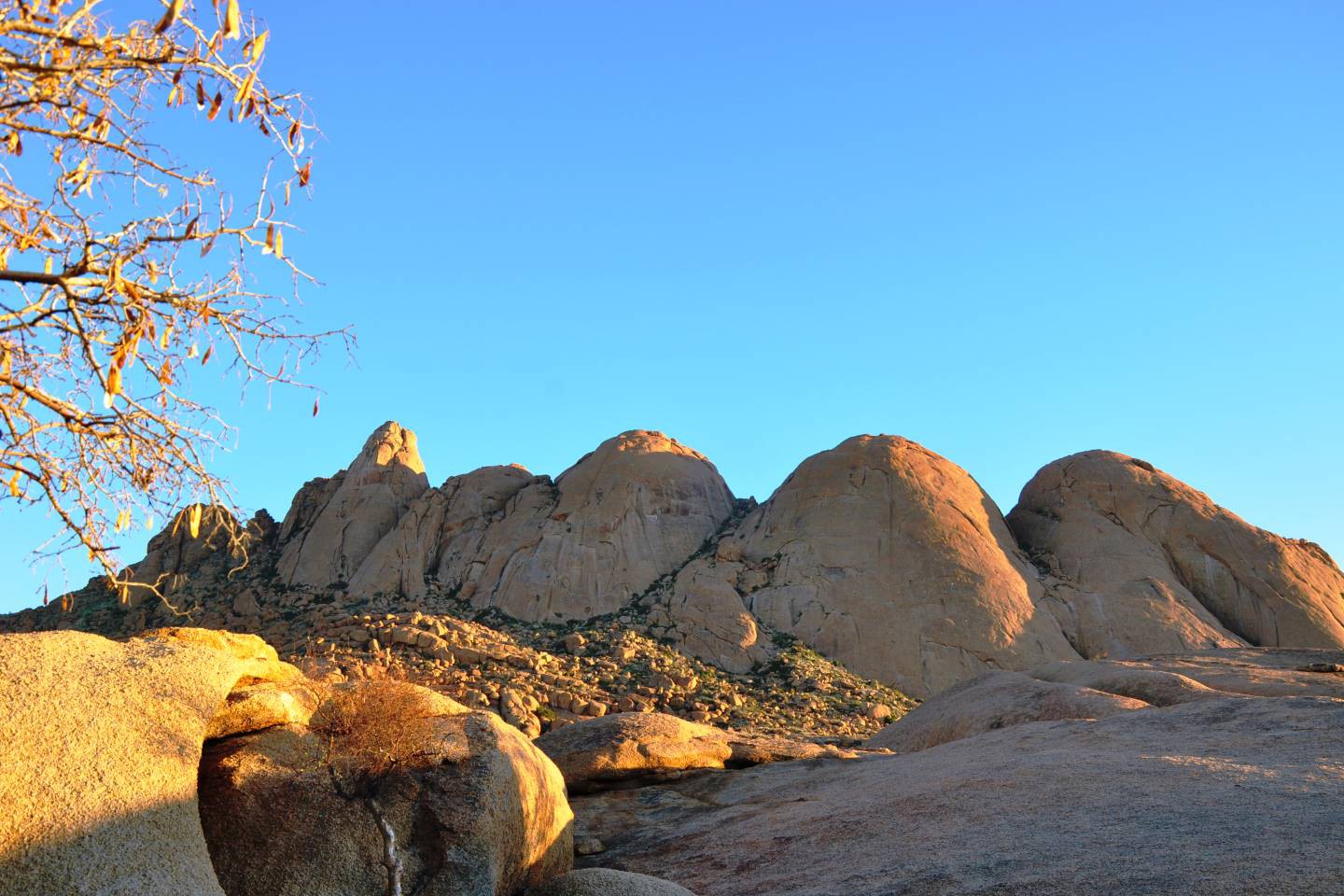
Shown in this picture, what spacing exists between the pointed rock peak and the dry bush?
32311mm

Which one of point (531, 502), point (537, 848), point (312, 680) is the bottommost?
point (537, 848)

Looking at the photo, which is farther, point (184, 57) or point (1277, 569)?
point (1277, 569)

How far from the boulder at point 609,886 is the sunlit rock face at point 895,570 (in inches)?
812

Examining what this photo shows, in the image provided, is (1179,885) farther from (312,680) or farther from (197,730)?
(312,680)

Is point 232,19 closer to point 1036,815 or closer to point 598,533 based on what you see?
point 1036,815

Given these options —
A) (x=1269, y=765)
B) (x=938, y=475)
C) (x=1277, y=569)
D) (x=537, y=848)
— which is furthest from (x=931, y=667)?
(x=537, y=848)

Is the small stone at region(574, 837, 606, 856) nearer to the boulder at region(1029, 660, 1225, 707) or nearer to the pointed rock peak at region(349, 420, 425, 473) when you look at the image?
the boulder at region(1029, 660, 1225, 707)

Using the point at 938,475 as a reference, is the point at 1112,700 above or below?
below

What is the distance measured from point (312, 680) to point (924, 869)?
18.9ft

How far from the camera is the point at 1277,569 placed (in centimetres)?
3128

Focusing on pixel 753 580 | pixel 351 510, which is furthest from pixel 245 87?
pixel 351 510

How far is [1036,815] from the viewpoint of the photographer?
9312 millimetres

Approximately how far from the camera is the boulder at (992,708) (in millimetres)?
15391

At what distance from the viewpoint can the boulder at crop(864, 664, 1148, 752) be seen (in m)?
15.4
